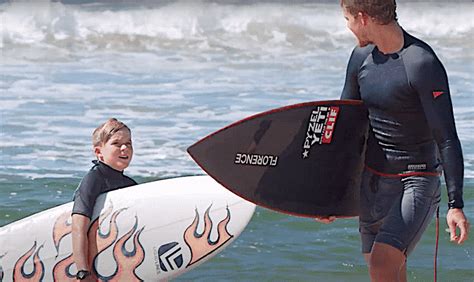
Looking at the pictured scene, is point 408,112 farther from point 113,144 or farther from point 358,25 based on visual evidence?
point 113,144

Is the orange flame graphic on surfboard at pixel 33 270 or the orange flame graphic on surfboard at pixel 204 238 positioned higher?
the orange flame graphic on surfboard at pixel 204 238

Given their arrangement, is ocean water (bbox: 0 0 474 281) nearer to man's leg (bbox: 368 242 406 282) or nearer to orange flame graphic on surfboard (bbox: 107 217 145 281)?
orange flame graphic on surfboard (bbox: 107 217 145 281)

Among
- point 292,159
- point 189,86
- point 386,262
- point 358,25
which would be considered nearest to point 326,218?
point 292,159

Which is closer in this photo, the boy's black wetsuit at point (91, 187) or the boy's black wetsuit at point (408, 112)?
the boy's black wetsuit at point (408, 112)

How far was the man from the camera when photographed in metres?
2.81

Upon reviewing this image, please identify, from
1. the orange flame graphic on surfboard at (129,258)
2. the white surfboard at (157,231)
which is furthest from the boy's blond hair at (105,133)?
the orange flame graphic on surfboard at (129,258)

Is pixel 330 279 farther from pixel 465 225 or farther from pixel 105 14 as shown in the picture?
pixel 105 14

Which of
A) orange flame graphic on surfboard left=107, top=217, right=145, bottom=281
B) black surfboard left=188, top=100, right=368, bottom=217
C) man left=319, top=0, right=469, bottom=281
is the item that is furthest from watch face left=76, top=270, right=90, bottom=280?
man left=319, top=0, right=469, bottom=281

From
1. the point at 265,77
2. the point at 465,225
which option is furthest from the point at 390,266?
the point at 265,77

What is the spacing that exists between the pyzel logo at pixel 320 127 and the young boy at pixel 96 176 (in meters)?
0.62

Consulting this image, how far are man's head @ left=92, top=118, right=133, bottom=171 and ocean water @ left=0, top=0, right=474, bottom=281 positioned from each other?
151 centimetres

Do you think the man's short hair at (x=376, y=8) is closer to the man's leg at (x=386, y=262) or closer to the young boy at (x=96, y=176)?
the man's leg at (x=386, y=262)

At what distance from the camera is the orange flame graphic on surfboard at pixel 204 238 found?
11.9ft

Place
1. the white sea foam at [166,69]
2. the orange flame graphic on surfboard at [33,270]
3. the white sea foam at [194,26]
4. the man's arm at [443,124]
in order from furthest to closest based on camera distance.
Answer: the white sea foam at [194,26], the white sea foam at [166,69], the orange flame graphic on surfboard at [33,270], the man's arm at [443,124]
